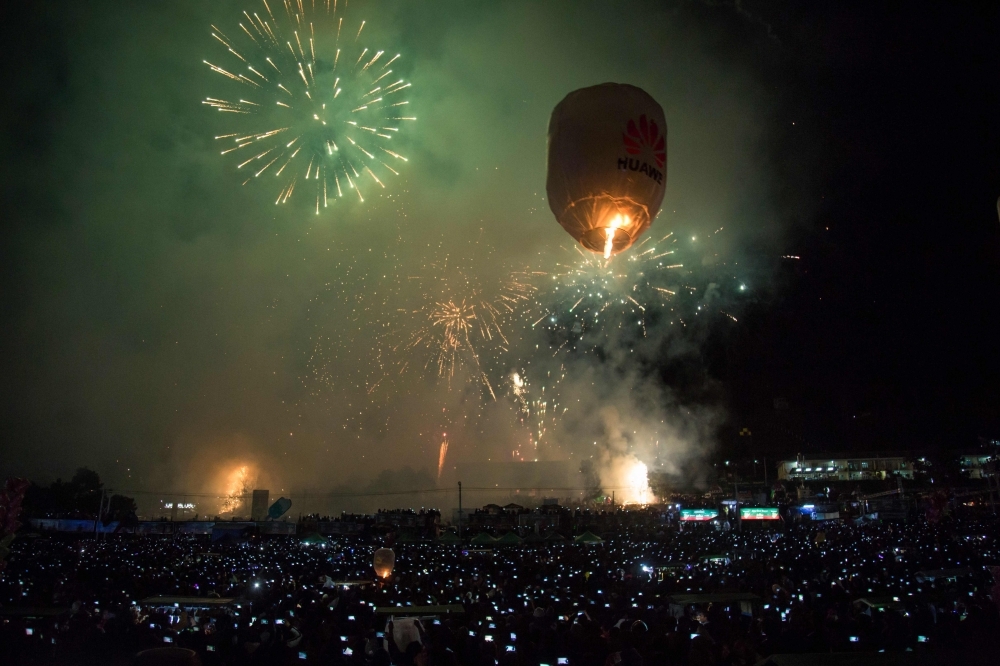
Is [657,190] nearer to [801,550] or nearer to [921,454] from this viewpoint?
[801,550]

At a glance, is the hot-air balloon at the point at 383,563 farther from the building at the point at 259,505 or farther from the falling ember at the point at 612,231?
the building at the point at 259,505

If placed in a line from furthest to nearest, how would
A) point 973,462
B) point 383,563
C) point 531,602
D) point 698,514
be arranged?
point 973,462, point 698,514, point 383,563, point 531,602

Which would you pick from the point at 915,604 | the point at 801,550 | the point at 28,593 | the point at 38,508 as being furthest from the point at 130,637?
the point at 38,508

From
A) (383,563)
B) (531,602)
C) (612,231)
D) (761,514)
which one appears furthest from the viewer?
(761,514)

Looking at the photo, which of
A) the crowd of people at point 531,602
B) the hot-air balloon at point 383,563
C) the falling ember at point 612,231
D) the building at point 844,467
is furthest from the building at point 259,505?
the building at point 844,467

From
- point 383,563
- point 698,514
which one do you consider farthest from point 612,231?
point 698,514

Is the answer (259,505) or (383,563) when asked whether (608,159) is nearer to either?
(383,563)

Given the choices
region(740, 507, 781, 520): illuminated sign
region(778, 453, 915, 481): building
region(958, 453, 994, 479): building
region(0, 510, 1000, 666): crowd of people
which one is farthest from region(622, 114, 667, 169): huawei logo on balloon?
region(778, 453, 915, 481): building

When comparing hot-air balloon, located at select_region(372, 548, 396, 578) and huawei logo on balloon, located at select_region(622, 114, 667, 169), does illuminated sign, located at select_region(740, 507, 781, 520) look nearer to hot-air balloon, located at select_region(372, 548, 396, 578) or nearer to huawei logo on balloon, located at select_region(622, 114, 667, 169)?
hot-air balloon, located at select_region(372, 548, 396, 578)
